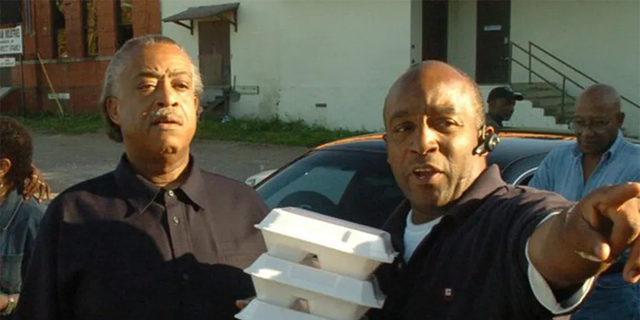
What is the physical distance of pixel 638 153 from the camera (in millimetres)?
3916

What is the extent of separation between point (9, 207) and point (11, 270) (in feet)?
0.95

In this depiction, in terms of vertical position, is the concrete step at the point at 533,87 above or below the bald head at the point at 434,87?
below

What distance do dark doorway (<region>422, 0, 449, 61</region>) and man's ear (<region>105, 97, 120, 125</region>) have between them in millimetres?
17056

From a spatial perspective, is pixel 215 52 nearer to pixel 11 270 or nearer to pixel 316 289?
pixel 11 270

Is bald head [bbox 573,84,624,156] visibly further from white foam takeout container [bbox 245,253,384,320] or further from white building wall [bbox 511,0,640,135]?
white building wall [bbox 511,0,640,135]

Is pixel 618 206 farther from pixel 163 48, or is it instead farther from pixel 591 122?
pixel 591 122

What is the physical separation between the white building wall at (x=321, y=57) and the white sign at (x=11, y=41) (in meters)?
6.52

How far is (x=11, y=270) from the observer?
3.28 metres

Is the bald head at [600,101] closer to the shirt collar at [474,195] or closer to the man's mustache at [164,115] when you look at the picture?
the shirt collar at [474,195]

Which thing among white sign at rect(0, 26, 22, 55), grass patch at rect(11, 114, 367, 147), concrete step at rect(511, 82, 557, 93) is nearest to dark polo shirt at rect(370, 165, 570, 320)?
grass patch at rect(11, 114, 367, 147)

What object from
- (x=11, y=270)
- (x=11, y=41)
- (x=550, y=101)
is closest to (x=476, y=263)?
(x=11, y=270)

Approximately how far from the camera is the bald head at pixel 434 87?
193 centimetres

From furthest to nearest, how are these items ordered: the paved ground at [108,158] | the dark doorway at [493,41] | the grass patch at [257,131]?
1. the dark doorway at [493,41]
2. the grass patch at [257,131]
3. the paved ground at [108,158]

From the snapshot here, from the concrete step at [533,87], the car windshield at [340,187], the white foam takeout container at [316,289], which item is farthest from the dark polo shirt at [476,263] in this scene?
the concrete step at [533,87]
